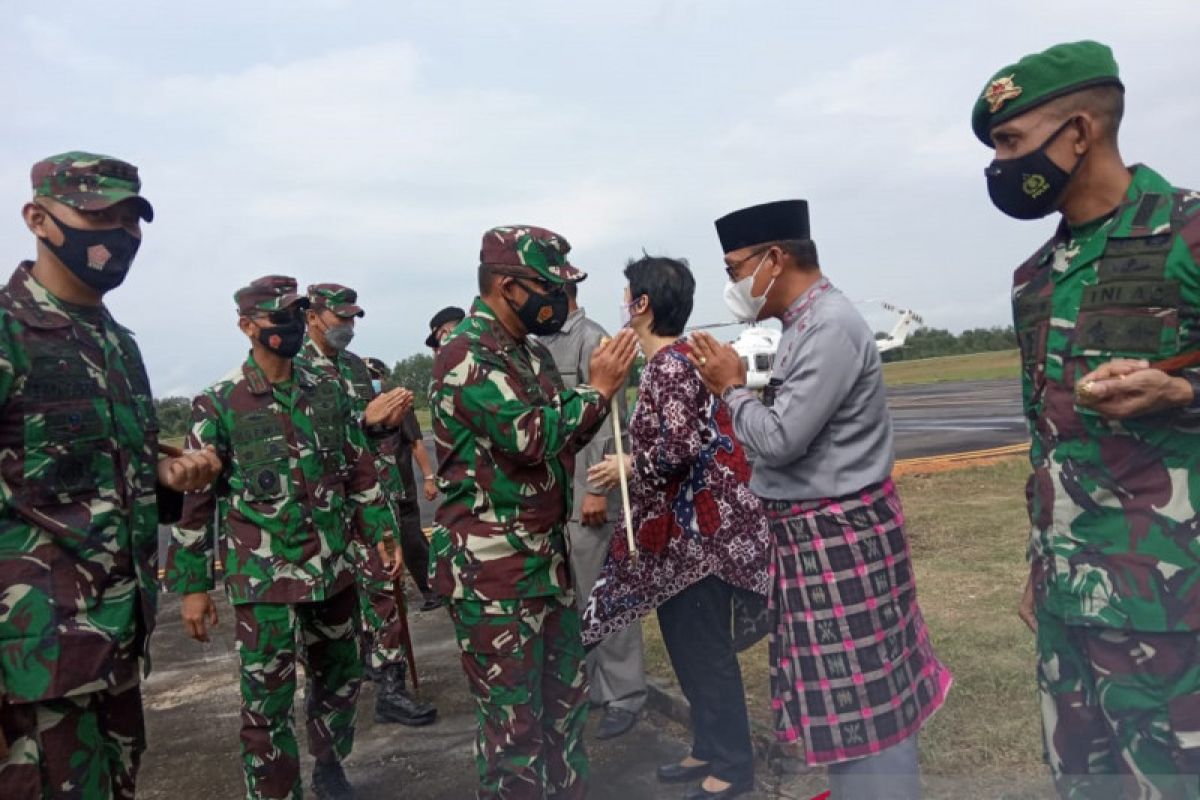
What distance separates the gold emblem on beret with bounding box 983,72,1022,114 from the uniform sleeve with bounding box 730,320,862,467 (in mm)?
738

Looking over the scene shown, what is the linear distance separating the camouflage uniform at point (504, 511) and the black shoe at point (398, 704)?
2.04 m

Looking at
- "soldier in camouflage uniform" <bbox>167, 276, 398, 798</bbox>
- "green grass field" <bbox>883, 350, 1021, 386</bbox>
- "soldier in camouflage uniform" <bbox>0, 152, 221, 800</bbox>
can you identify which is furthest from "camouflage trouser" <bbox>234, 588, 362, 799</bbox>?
"green grass field" <bbox>883, 350, 1021, 386</bbox>

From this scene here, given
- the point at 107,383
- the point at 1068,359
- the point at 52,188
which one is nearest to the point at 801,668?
the point at 1068,359

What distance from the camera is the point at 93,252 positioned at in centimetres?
270

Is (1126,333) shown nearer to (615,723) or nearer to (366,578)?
(615,723)

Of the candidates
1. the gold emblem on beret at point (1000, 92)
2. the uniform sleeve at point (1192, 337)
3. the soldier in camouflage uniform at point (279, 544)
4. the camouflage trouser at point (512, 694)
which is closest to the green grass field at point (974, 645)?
the camouflage trouser at point (512, 694)

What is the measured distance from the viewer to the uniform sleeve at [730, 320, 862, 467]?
259 centimetres

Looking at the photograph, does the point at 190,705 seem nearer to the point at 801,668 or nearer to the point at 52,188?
the point at 52,188


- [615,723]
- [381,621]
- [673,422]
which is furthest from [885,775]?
[381,621]

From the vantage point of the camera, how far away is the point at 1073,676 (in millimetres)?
2230

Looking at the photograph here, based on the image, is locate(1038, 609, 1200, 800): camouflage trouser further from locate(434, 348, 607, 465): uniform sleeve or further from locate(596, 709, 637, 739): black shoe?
locate(596, 709, 637, 739): black shoe

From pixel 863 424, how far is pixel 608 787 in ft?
7.55

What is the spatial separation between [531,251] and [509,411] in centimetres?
61

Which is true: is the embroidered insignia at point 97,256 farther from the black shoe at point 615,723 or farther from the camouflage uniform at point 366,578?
the black shoe at point 615,723
